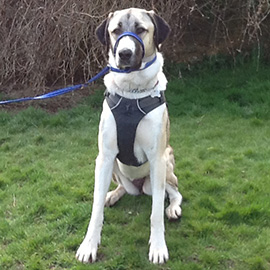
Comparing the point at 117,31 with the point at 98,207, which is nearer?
the point at 117,31

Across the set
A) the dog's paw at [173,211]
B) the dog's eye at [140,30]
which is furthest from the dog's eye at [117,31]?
the dog's paw at [173,211]

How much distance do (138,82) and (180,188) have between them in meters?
1.29

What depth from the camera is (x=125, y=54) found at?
284 cm

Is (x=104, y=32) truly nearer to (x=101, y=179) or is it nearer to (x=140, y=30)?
(x=140, y=30)

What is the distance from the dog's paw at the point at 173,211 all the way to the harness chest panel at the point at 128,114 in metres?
0.67

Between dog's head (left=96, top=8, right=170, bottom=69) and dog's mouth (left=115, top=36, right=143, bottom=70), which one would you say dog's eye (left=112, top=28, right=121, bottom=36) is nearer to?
dog's head (left=96, top=8, right=170, bottom=69)

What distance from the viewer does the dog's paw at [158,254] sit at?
121 inches

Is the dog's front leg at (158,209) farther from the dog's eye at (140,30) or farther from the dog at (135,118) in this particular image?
the dog's eye at (140,30)

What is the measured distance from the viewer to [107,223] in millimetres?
3535

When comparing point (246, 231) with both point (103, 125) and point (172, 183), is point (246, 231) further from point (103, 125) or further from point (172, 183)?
point (103, 125)

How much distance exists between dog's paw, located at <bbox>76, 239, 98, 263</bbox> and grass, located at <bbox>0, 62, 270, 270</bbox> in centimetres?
6

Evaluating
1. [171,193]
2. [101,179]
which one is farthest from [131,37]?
[171,193]

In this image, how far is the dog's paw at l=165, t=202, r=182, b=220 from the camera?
349cm

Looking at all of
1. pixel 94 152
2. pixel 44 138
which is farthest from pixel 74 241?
pixel 44 138
